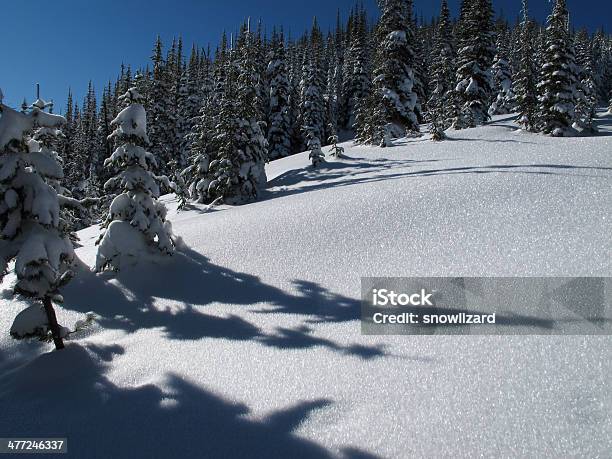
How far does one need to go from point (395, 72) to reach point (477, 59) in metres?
9.83

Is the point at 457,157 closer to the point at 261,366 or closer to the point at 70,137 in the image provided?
the point at 261,366

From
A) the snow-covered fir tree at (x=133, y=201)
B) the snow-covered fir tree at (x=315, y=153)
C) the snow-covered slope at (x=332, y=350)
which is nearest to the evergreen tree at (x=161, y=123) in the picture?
the snow-covered fir tree at (x=315, y=153)

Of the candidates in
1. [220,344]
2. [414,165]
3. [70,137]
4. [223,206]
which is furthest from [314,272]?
[70,137]

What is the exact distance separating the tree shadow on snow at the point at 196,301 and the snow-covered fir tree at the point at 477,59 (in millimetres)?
29822

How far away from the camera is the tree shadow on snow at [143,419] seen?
4.35 metres

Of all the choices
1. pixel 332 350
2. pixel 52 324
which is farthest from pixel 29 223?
pixel 332 350

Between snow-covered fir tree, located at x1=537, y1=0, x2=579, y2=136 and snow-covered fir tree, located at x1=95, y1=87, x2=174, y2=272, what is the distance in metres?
24.0

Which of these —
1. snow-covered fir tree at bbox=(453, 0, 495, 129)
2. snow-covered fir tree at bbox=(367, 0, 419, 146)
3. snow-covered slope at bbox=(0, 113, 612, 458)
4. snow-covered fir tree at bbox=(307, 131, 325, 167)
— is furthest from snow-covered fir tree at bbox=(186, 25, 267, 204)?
snow-covered fir tree at bbox=(453, 0, 495, 129)

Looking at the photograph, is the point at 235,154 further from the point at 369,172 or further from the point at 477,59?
the point at 477,59

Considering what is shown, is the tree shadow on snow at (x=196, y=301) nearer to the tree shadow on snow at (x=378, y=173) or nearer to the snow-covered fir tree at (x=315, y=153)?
the tree shadow on snow at (x=378, y=173)

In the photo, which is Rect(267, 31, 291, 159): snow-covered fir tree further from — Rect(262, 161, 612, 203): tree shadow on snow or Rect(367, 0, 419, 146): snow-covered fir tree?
Rect(262, 161, 612, 203): tree shadow on snow

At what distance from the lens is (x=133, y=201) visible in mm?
10586

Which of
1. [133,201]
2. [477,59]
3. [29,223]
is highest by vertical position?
[477,59]

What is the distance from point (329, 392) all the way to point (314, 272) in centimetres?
354
